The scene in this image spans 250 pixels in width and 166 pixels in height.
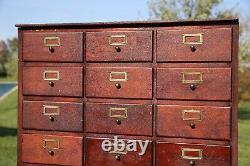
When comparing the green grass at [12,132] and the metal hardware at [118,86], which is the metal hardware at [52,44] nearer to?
the metal hardware at [118,86]

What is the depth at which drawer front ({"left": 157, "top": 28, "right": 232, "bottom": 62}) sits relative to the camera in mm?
2891

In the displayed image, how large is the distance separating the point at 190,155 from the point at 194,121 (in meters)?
0.26

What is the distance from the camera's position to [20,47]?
3352 mm

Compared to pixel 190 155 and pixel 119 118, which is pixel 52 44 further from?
pixel 190 155

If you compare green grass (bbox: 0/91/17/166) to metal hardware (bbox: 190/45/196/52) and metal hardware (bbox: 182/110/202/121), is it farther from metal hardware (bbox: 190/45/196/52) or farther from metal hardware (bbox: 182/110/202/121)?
metal hardware (bbox: 190/45/196/52)

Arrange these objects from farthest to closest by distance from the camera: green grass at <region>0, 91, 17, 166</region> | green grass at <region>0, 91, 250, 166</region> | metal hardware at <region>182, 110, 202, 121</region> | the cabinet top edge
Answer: green grass at <region>0, 91, 250, 166</region>
green grass at <region>0, 91, 17, 166</region>
metal hardware at <region>182, 110, 202, 121</region>
the cabinet top edge

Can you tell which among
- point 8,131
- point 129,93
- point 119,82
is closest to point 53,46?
point 119,82

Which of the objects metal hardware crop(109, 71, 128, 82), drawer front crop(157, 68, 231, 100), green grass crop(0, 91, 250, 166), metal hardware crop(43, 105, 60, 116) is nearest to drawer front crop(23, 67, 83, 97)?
metal hardware crop(43, 105, 60, 116)

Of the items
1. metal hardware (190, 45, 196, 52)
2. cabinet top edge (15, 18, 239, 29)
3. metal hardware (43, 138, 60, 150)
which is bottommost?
metal hardware (43, 138, 60, 150)

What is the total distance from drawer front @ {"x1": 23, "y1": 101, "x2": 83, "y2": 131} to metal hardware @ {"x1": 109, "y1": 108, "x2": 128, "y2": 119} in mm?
247

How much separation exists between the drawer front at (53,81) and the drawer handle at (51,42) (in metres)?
0.16

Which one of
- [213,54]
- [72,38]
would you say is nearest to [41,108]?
[72,38]

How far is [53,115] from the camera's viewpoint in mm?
3312

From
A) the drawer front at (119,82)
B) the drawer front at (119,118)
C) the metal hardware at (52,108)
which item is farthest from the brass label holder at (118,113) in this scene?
the metal hardware at (52,108)
